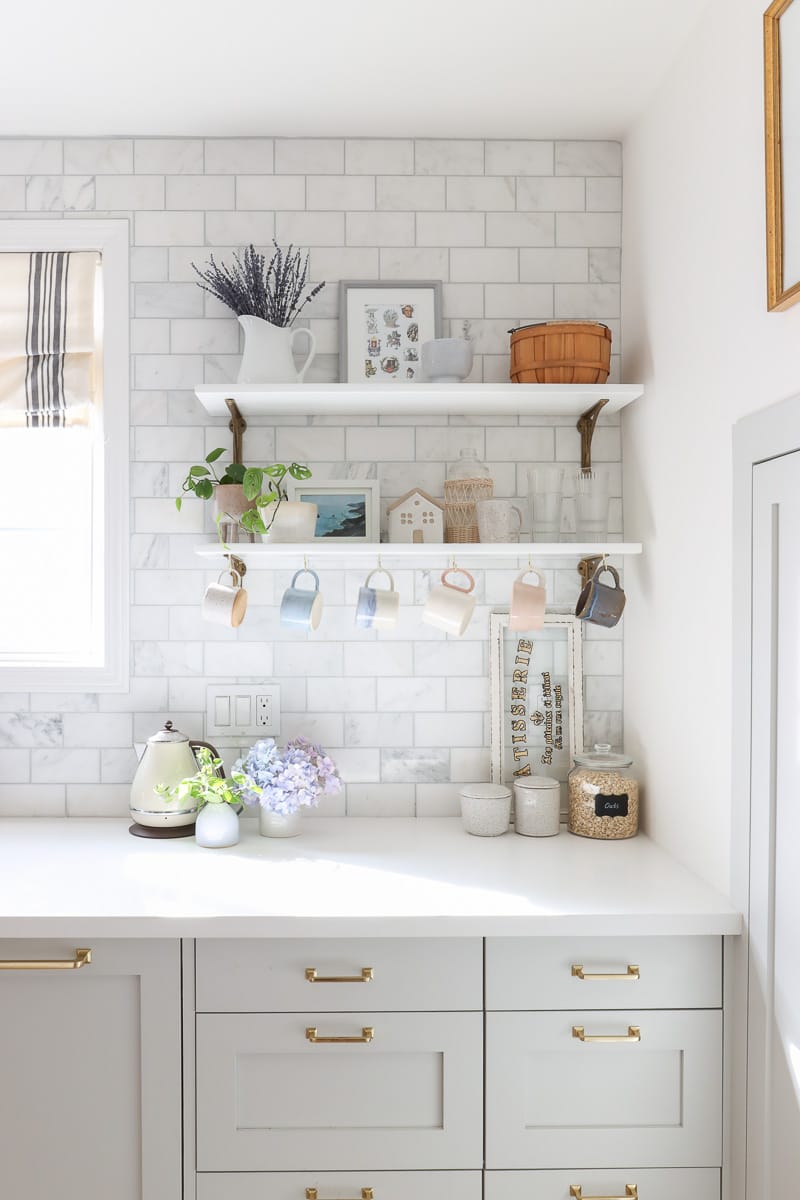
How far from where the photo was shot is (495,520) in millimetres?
2166

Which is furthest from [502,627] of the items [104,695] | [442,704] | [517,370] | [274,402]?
[104,695]

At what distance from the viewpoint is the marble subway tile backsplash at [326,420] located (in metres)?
2.38

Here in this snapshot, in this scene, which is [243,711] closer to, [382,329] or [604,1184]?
[382,329]

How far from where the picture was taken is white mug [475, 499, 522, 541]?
216 cm

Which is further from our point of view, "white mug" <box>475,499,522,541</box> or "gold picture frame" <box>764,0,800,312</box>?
"white mug" <box>475,499,522,541</box>

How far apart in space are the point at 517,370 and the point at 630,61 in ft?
2.21

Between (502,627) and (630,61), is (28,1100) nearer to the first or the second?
(502,627)

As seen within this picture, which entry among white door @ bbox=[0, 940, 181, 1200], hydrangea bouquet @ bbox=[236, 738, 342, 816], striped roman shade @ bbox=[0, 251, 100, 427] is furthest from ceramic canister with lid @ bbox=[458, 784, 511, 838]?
striped roman shade @ bbox=[0, 251, 100, 427]

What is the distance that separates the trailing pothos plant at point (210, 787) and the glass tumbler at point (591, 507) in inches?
37.1

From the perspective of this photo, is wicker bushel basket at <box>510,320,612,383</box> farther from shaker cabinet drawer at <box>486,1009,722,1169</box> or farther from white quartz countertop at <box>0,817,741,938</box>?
shaker cabinet drawer at <box>486,1009,722,1169</box>

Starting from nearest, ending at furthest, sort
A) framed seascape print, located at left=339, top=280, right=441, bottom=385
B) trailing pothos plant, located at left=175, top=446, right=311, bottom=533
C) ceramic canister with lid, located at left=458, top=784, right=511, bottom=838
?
1. trailing pothos plant, located at left=175, top=446, right=311, bottom=533
2. ceramic canister with lid, located at left=458, top=784, right=511, bottom=838
3. framed seascape print, located at left=339, top=280, right=441, bottom=385

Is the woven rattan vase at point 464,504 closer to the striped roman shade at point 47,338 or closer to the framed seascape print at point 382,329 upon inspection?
the framed seascape print at point 382,329

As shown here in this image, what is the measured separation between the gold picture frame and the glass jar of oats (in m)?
1.12

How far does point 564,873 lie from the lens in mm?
1938
